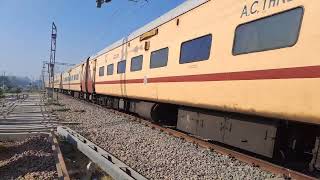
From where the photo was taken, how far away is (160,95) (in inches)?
472

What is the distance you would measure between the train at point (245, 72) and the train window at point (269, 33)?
2 cm

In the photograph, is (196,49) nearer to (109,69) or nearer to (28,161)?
(28,161)

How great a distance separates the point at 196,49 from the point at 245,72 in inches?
89.2

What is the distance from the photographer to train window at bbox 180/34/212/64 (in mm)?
9288

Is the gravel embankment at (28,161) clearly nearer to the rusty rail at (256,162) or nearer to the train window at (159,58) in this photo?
the rusty rail at (256,162)

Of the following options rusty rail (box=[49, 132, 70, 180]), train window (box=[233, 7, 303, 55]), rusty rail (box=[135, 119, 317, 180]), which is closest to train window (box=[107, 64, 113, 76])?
rusty rail (box=[135, 119, 317, 180])

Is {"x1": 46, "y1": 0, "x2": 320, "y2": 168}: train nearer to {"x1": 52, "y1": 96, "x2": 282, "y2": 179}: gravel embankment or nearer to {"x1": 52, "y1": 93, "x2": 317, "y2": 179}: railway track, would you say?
{"x1": 52, "y1": 93, "x2": 317, "y2": 179}: railway track

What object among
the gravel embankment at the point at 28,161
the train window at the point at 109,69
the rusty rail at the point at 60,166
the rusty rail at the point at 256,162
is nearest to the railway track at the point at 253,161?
the rusty rail at the point at 256,162

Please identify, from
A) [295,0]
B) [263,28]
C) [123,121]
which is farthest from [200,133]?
[123,121]

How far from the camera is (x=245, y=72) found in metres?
7.71

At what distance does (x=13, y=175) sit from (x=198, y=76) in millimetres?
4343

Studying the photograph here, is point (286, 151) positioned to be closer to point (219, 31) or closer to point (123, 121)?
point (219, 31)

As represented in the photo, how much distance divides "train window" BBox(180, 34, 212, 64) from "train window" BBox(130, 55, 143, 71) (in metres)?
3.85

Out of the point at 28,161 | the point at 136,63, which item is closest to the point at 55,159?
the point at 28,161
